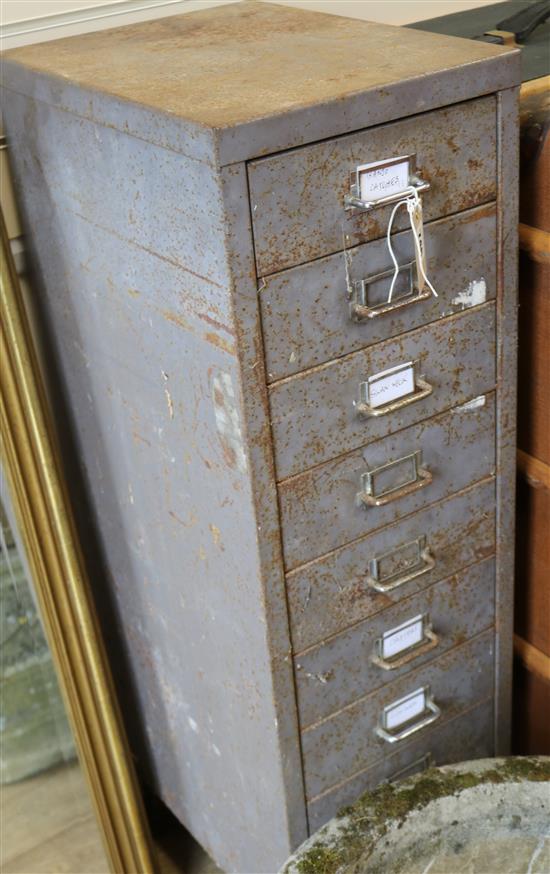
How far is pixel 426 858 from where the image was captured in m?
1.44

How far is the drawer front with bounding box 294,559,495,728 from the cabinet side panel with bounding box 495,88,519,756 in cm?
3

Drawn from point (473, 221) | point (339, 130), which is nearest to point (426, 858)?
point (473, 221)

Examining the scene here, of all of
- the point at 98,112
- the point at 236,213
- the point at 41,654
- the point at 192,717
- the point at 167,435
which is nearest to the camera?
the point at 236,213

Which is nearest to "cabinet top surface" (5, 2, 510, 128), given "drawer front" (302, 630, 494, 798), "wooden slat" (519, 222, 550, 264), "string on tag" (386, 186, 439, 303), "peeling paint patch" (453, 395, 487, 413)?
"string on tag" (386, 186, 439, 303)

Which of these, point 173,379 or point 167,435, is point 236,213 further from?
point 167,435

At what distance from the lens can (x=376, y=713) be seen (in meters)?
1.51

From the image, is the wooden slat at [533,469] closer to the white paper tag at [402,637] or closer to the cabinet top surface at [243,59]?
the white paper tag at [402,637]

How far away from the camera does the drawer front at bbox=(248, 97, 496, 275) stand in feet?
3.61

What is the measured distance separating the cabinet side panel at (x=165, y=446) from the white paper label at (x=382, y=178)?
0.17 meters

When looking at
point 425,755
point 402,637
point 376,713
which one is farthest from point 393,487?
point 425,755

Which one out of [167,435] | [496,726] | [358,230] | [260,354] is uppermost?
[358,230]

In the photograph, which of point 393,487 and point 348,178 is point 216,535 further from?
point 348,178

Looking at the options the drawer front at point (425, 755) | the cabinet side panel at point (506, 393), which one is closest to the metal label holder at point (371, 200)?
the cabinet side panel at point (506, 393)

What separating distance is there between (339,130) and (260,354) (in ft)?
0.81
